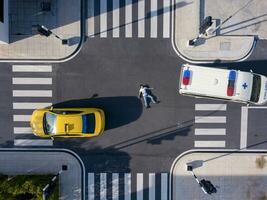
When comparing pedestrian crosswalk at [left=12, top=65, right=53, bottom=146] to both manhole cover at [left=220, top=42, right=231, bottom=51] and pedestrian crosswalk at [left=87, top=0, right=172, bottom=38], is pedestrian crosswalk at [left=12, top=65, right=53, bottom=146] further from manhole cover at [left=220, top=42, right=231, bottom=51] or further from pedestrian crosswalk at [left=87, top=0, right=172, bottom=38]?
manhole cover at [left=220, top=42, right=231, bottom=51]

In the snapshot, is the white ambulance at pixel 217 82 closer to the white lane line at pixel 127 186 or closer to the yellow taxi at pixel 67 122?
the yellow taxi at pixel 67 122

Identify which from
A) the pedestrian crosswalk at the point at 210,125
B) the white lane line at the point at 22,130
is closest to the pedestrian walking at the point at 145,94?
the pedestrian crosswalk at the point at 210,125

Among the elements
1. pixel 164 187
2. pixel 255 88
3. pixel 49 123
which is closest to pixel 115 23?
pixel 49 123

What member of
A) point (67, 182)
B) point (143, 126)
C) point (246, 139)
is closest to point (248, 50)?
point (246, 139)

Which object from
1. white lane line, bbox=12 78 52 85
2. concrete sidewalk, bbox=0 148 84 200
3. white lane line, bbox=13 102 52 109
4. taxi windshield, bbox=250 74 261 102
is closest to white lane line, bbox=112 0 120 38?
white lane line, bbox=12 78 52 85

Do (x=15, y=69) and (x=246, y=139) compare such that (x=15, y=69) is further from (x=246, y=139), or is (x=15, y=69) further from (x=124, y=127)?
(x=246, y=139)

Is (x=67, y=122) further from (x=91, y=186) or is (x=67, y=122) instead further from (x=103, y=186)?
(x=103, y=186)

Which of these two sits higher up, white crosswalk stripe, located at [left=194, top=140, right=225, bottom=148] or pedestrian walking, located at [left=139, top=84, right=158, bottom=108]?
pedestrian walking, located at [left=139, top=84, right=158, bottom=108]
